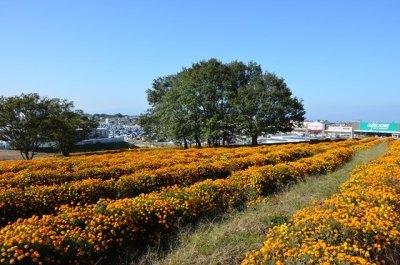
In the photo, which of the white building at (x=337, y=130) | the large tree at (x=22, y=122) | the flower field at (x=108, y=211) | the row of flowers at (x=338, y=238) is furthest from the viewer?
the white building at (x=337, y=130)

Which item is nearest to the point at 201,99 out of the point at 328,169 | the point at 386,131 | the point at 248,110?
the point at 248,110

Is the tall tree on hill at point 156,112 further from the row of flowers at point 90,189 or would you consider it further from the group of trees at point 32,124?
the row of flowers at point 90,189

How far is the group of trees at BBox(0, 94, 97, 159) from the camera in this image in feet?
155

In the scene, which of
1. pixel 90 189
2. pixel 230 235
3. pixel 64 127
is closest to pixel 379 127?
pixel 64 127

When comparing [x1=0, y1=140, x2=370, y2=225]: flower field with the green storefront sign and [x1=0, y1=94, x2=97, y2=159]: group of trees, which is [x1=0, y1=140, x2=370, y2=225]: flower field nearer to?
[x1=0, y1=94, x2=97, y2=159]: group of trees

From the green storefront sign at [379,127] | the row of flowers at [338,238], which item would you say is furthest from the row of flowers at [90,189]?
the green storefront sign at [379,127]

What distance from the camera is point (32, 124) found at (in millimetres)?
48219

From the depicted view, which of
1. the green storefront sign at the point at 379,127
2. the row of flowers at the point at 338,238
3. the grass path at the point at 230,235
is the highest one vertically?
the green storefront sign at the point at 379,127

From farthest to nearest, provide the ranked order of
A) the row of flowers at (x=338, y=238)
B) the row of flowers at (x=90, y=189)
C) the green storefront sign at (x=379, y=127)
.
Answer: the green storefront sign at (x=379, y=127)
the row of flowers at (x=90, y=189)
the row of flowers at (x=338, y=238)

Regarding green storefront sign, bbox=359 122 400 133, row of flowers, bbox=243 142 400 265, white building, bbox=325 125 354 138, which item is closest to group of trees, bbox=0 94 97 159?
row of flowers, bbox=243 142 400 265

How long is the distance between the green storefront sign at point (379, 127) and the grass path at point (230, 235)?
292 feet

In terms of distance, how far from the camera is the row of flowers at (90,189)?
11.6 meters

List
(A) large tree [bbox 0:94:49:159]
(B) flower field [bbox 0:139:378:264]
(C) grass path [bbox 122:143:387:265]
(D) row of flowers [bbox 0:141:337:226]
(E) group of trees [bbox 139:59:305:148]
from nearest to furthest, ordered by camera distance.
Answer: (B) flower field [bbox 0:139:378:264] → (C) grass path [bbox 122:143:387:265] → (D) row of flowers [bbox 0:141:337:226] → (A) large tree [bbox 0:94:49:159] → (E) group of trees [bbox 139:59:305:148]

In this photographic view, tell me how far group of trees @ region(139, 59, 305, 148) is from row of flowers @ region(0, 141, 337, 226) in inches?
1301
